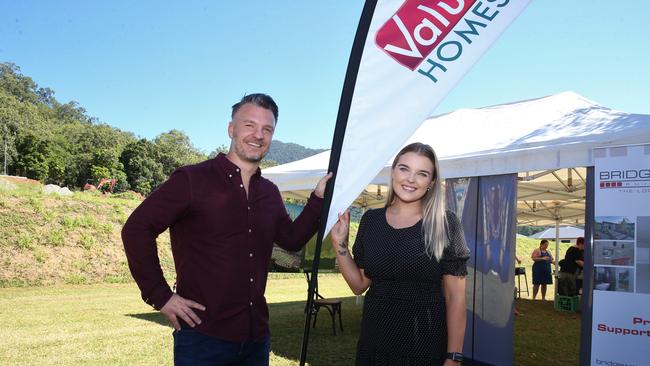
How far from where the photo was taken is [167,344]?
248 inches

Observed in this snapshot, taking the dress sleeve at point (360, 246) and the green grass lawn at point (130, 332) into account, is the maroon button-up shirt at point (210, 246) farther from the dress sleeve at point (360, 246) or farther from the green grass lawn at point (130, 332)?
the green grass lawn at point (130, 332)

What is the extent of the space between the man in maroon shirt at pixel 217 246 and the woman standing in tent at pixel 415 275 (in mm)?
363

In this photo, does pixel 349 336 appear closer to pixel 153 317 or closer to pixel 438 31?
pixel 153 317

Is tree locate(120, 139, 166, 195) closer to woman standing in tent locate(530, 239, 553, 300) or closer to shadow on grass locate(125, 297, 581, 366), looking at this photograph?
woman standing in tent locate(530, 239, 553, 300)

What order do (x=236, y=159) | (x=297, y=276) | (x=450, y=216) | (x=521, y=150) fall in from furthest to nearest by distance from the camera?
(x=297, y=276) → (x=521, y=150) → (x=236, y=159) → (x=450, y=216)

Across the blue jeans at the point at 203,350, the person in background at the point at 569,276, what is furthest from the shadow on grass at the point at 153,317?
the person in background at the point at 569,276

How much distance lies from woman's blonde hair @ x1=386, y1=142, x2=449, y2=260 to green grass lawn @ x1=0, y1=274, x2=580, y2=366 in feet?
13.2

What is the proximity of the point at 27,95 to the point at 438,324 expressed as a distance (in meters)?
108

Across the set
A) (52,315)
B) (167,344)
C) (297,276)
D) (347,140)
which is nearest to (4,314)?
(52,315)

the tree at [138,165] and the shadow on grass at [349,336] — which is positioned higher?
the tree at [138,165]

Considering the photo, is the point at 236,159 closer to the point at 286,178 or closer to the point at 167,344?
the point at 167,344

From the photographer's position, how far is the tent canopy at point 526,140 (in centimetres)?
487

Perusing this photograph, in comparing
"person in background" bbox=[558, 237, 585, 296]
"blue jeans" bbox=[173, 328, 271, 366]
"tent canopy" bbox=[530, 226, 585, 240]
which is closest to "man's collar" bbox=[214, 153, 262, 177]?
"blue jeans" bbox=[173, 328, 271, 366]

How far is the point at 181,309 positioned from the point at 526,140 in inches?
186
